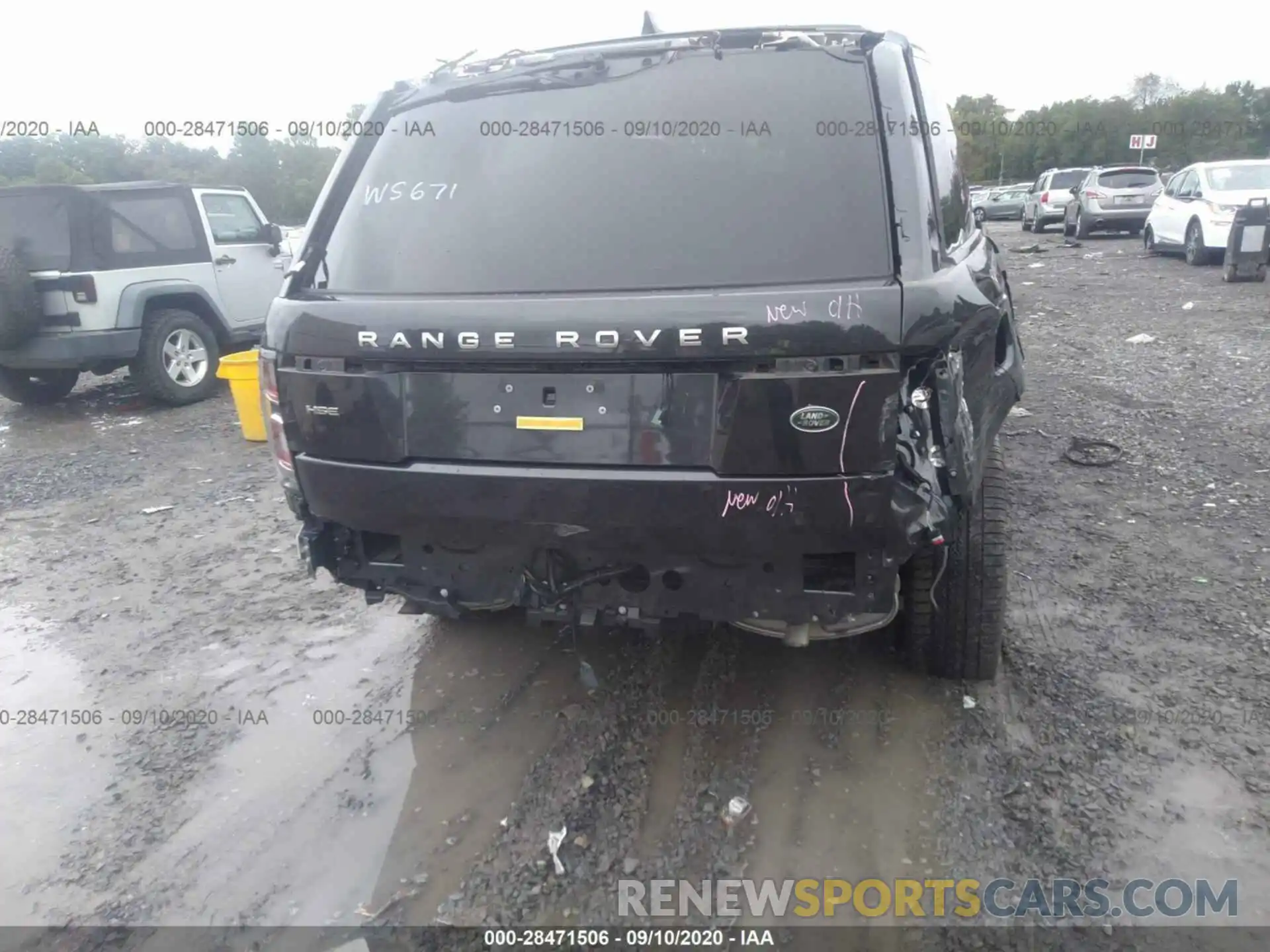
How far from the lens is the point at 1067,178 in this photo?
23094mm

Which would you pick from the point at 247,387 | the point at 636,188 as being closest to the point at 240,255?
the point at 247,387

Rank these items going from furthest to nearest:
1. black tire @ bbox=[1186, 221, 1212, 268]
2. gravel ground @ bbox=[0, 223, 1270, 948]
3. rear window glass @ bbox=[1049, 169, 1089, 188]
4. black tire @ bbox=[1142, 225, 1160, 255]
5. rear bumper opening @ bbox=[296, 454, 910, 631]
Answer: rear window glass @ bbox=[1049, 169, 1089, 188] < black tire @ bbox=[1142, 225, 1160, 255] < black tire @ bbox=[1186, 221, 1212, 268] < gravel ground @ bbox=[0, 223, 1270, 948] < rear bumper opening @ bbox=[296, 454, 910, 631]

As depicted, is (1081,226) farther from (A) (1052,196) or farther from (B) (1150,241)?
(B) (1150,241)

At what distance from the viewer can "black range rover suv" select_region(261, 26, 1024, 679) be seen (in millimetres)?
2188

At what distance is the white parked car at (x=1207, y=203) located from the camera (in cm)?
1292

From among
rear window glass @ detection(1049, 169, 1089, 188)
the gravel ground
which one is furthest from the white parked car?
the gravel ground

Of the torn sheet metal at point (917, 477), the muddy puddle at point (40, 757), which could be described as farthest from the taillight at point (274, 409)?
Answer: the torn sheet metal at point (917, 477)

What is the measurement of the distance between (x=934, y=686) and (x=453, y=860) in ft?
5.64

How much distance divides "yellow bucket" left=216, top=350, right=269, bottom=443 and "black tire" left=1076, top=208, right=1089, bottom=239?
18201mm

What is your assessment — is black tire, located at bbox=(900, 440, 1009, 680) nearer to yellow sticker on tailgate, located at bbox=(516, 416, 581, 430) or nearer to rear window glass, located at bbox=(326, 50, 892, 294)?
rear window glass, located at bbox=(326, 50, 892, 294)

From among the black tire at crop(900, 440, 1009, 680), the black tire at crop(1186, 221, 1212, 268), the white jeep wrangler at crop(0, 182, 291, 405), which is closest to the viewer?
the black tire at crop(900, 440, 1009, 680)

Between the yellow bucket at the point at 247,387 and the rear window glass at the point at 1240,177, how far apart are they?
44.9ft

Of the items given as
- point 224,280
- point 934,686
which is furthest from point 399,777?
point 224,280

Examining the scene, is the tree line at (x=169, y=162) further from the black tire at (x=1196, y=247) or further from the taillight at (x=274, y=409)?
the taillight at (x=274, y=409)
